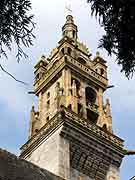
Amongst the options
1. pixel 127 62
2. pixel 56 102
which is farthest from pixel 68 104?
pixel 127 62

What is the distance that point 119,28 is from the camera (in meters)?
6.28

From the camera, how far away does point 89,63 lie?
130ft

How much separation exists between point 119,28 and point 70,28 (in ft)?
119

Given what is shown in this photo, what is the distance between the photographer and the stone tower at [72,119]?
2980 centimetres

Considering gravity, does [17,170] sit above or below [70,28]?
below

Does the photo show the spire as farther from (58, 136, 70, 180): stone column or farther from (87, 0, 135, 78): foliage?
(87, 0, 135, 78): foliage

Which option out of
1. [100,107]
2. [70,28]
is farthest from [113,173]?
[70,28]

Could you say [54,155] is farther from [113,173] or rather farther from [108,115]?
[108,115]

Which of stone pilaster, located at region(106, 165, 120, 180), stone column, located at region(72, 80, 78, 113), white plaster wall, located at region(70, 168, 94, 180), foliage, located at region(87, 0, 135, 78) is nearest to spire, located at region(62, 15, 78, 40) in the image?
stone column, located at region(72, 80, 78, 113)

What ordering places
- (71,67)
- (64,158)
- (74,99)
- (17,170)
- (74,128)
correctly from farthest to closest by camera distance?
(71,67) → (74,99) → (74,128) → (64,158) → (17,170)

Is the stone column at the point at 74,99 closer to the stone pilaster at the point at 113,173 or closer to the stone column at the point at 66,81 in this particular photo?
the stone column at the point at 66,81

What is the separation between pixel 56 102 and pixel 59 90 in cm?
104

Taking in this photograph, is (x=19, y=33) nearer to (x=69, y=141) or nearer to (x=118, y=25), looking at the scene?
(x=118, y=25)

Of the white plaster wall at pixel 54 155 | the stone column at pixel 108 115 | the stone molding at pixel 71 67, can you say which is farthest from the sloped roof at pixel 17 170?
the stone molding at pixel 71 67
